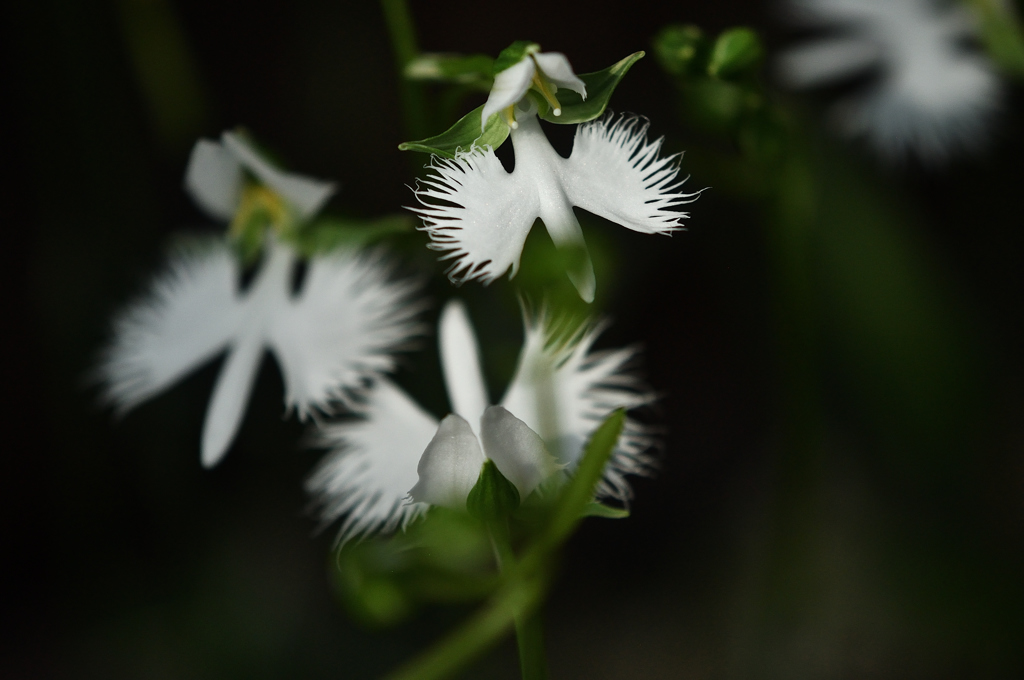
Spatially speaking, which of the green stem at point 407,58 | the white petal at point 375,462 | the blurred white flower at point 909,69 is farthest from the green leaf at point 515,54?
the blurred white flower at point 909,69

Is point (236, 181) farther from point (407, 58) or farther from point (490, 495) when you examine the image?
point (490, 495)

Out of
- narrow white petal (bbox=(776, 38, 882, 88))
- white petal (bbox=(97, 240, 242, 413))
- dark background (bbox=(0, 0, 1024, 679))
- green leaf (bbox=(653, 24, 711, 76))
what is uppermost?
green leaf (bbox=(653, 24, 711, 76))

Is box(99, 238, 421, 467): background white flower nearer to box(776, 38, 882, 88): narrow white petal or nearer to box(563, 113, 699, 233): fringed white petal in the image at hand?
box(563, 113, 699, 233): fringed white petal

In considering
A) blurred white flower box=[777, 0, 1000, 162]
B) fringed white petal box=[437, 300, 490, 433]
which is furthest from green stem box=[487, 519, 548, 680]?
blurred white flower box=[777, 0, 1000, 162]

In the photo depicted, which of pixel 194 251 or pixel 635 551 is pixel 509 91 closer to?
pixel 194 251

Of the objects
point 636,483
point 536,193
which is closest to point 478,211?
point 536,193
